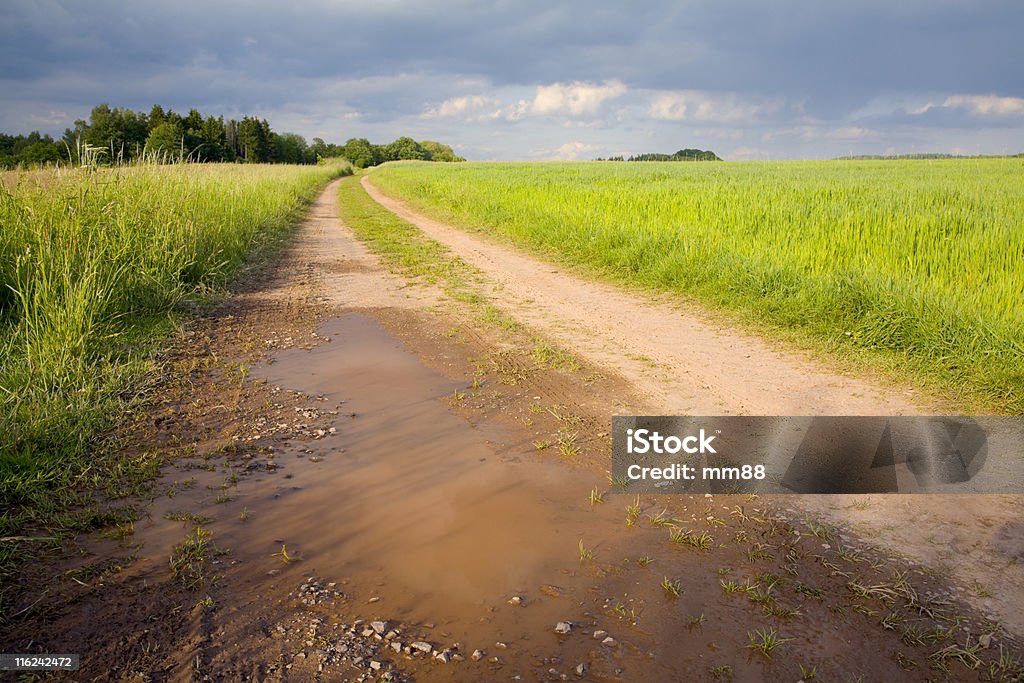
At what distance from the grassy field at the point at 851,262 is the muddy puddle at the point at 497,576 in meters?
2.92

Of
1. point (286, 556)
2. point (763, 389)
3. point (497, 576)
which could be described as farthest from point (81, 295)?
point (763, 389)

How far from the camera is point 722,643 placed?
99.8 inches

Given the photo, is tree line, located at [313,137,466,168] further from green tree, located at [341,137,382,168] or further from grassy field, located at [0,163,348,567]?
grassy field, located at [0,163,348,567]

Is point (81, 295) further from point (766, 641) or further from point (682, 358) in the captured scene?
point (766, 641)

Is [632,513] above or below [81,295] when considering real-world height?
below

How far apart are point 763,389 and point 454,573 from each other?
124 inches

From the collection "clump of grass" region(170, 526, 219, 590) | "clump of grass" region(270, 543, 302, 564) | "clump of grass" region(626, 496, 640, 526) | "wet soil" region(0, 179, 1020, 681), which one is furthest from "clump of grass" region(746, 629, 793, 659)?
"clump of grass" region(170, 526, 219, 590)

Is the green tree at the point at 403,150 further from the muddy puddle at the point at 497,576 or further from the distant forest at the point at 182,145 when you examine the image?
the muddy puddle at the point at 497,576

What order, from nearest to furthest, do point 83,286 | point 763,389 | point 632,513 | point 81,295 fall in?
point 632,513 < point 763,389 < point 81,295 < point 83,286

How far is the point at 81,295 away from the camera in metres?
5.35

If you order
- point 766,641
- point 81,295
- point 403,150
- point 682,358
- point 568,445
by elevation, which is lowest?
point 766,641

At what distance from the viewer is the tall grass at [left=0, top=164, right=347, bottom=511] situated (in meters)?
3.95

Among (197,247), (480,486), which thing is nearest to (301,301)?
(197,247)

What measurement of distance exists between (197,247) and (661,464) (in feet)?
24.7
